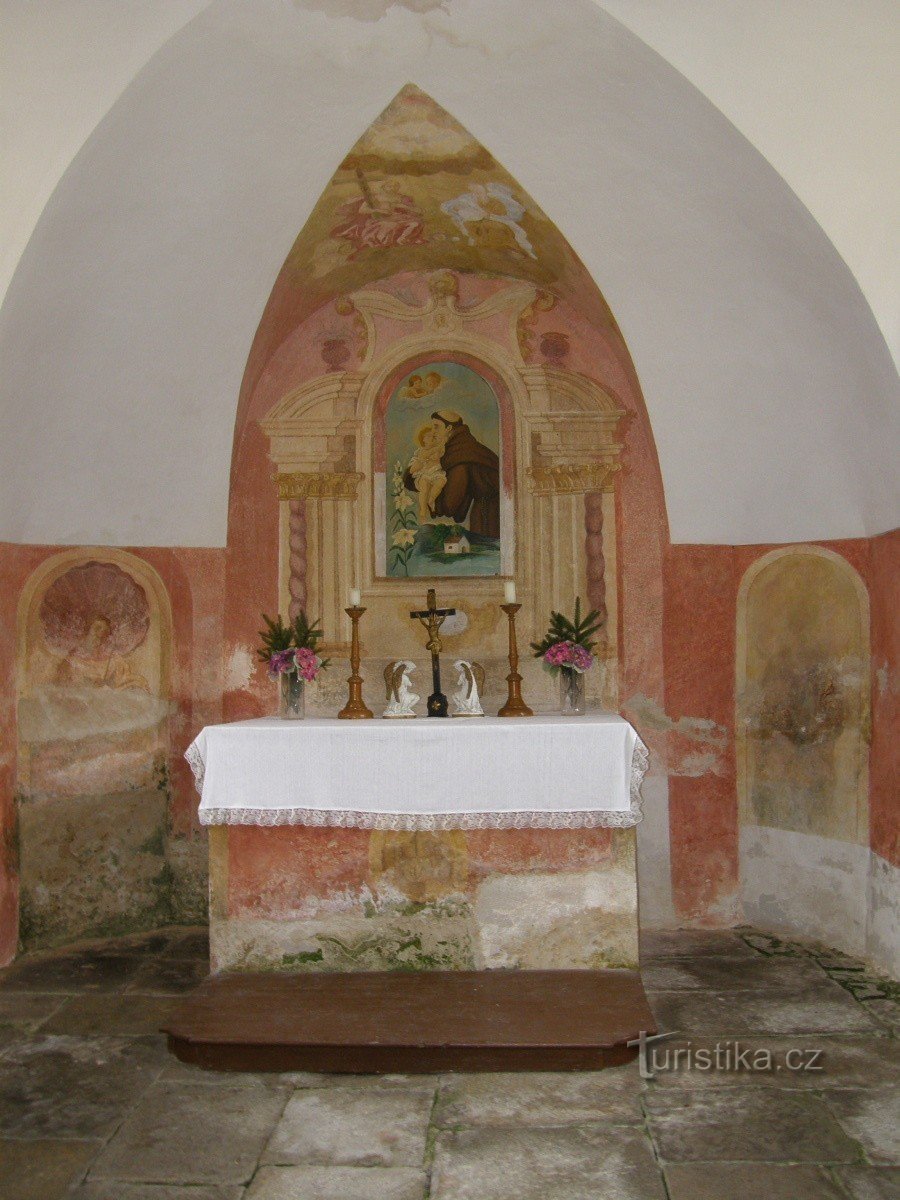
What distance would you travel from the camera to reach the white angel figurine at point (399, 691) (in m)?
6.18

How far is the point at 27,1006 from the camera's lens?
5371 millimetres

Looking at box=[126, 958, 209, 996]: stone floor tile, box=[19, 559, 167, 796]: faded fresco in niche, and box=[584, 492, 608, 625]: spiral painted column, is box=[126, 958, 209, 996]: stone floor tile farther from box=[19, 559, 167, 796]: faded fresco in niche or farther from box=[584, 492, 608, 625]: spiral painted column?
box=[584, 492, 608, 625]: spiral painted column

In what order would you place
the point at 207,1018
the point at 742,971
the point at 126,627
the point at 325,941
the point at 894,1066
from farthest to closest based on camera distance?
the point at 126,627, the point at 742,971, the point at 325,941, the point at 207,1018, the point at 894,1066

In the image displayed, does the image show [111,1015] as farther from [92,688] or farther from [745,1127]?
[745,1127]

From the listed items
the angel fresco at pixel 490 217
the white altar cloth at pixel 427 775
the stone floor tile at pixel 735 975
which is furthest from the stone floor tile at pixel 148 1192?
the angel fresco at pixel 490 217

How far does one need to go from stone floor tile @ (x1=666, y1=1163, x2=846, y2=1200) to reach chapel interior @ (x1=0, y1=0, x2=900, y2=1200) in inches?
0.7

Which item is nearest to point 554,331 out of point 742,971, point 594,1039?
point 742,971

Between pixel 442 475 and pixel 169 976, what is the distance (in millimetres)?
3547

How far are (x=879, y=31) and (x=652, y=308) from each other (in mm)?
2004

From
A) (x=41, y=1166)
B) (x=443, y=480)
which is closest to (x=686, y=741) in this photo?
(x=443, y=480)

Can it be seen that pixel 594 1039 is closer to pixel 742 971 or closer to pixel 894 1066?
pixel 894 1066

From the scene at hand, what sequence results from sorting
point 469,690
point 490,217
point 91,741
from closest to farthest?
point 469,690
point 490,217
point 91,741

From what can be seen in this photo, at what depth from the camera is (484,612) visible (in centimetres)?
729

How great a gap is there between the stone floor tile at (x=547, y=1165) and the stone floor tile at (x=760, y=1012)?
1.12m
